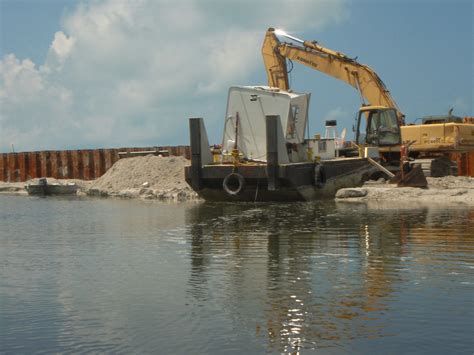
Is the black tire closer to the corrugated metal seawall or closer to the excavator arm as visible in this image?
the excavator arm

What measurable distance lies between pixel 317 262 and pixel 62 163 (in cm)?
3648

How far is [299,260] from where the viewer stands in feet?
36.8

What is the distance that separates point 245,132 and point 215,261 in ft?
42.5

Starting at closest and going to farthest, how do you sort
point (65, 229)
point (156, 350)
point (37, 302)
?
point (156, 350) → point (37, 302) → point (65, 229)

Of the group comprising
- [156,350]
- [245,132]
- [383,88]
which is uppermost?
[383,88]

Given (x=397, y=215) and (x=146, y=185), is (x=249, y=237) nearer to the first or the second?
(x=397, y=215)

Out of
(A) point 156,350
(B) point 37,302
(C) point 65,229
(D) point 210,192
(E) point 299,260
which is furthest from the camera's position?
(D) point 210,192

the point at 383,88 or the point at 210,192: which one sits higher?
the point at 383,88

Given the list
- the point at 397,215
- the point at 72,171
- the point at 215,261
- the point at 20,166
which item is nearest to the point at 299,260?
the point at 215,261

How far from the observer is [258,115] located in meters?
23.6

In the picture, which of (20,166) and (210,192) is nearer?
(210,192)

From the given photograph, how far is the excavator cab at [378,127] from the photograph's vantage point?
89.2ft

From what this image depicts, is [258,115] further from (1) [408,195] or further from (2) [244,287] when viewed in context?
(2) [244,287]

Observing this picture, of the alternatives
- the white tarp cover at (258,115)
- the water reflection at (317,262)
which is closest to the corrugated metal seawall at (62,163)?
the white tarp cover at (258,115)
